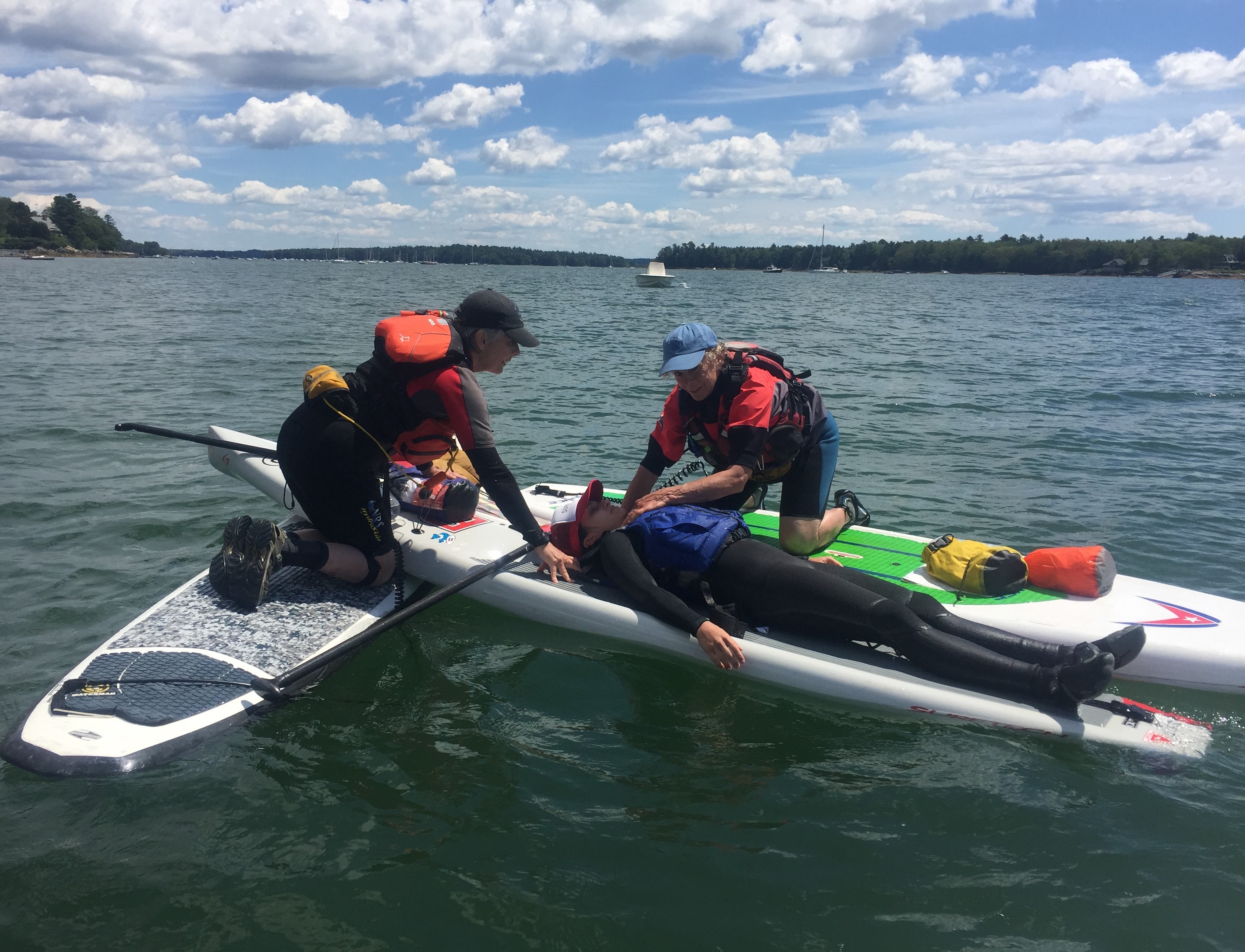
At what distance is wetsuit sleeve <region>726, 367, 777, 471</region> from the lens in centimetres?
450

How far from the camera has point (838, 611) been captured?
4.05m

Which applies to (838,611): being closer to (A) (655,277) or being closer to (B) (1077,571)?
(B) (1077,571)

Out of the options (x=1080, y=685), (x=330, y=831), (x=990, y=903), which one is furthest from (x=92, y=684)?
(x=1080, y=685)

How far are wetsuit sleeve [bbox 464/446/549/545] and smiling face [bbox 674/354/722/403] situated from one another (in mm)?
1049

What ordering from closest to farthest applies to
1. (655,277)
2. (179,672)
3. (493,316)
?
(179,672), (493,316), (655,277)

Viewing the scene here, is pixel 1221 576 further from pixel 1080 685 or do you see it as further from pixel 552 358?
pixel 552 358

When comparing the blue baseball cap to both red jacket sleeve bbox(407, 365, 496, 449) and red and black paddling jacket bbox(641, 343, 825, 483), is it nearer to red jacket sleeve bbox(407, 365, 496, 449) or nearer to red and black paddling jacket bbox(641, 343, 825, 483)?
red and black paddling jacket bbox(641, 343, 825, 483)

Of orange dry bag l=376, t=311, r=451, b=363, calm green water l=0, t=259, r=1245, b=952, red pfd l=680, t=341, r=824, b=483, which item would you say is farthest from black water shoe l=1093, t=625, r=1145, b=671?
orange dry bag l=376, t=311, r=451, b=363

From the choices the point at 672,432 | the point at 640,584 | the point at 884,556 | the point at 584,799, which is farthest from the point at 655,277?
the point at 584,799

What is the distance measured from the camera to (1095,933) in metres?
2.73

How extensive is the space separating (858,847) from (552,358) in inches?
612

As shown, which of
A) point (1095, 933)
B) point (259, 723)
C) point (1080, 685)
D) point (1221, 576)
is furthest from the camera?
point (1221, 576)

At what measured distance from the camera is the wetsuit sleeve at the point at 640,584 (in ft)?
13.6

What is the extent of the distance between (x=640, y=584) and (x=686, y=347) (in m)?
1.29
